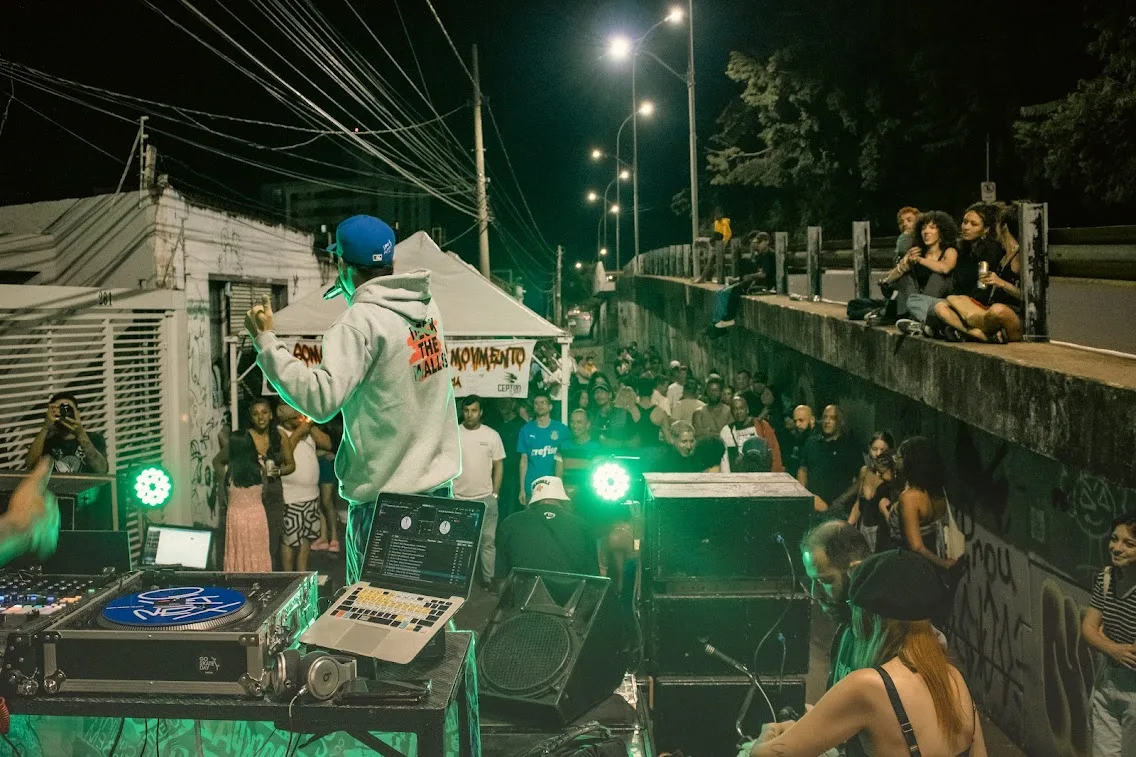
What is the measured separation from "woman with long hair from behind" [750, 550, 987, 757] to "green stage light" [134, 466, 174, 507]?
4.98 metres

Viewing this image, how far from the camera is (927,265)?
700cm

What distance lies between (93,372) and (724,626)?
26.4 feet

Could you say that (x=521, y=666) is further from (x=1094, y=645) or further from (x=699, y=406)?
(x=699, y=406)

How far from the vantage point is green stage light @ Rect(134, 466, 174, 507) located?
665 cm

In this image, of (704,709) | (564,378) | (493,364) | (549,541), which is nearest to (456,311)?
(493,364)

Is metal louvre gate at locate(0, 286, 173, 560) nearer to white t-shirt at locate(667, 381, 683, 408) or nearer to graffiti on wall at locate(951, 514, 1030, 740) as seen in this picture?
white t-shirt at locate(667, 381, 683, 408)

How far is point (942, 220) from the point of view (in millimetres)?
7090

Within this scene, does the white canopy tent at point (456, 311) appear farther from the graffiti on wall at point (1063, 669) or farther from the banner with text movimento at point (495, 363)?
the graffiti on wall at point (1063, 669)

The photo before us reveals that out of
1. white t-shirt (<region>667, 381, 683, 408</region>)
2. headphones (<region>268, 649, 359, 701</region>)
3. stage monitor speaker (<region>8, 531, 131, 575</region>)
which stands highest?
stage monitor speaker (<region>8, 531, 131, 575</region>)

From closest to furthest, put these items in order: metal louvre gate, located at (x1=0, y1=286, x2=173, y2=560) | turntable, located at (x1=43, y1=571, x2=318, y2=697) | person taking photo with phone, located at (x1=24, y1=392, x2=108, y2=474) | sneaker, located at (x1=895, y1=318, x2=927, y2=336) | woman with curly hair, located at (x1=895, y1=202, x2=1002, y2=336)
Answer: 1. turntable, located at (x1=43, y1=571, x2=318, y2=697)
2. woman with curly hair, located at (x1=895, y1=202, x2=1002, y2=336)
3. sneaker, located at (x1=895, y1=318, x2=927, y2=336)
4. person taking photo with phone, located at (x1=24, y1=392, x2=108, y2=474)
5. metal louvre gate, located at (x1=0, y1=286, x2=173, y2=560)

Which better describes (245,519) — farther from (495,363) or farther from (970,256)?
(970,256)

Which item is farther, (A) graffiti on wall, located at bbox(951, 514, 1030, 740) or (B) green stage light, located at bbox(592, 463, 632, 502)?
(B) green stage light, located at bbox(592, 463, 632, 502)

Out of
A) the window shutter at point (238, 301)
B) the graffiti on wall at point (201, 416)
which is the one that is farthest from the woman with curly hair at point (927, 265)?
the window shutter at point (238, 301)

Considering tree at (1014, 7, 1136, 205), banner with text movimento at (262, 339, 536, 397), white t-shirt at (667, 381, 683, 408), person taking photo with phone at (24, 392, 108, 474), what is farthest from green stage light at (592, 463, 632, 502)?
tree at (1014, 7, 1136, 205)
